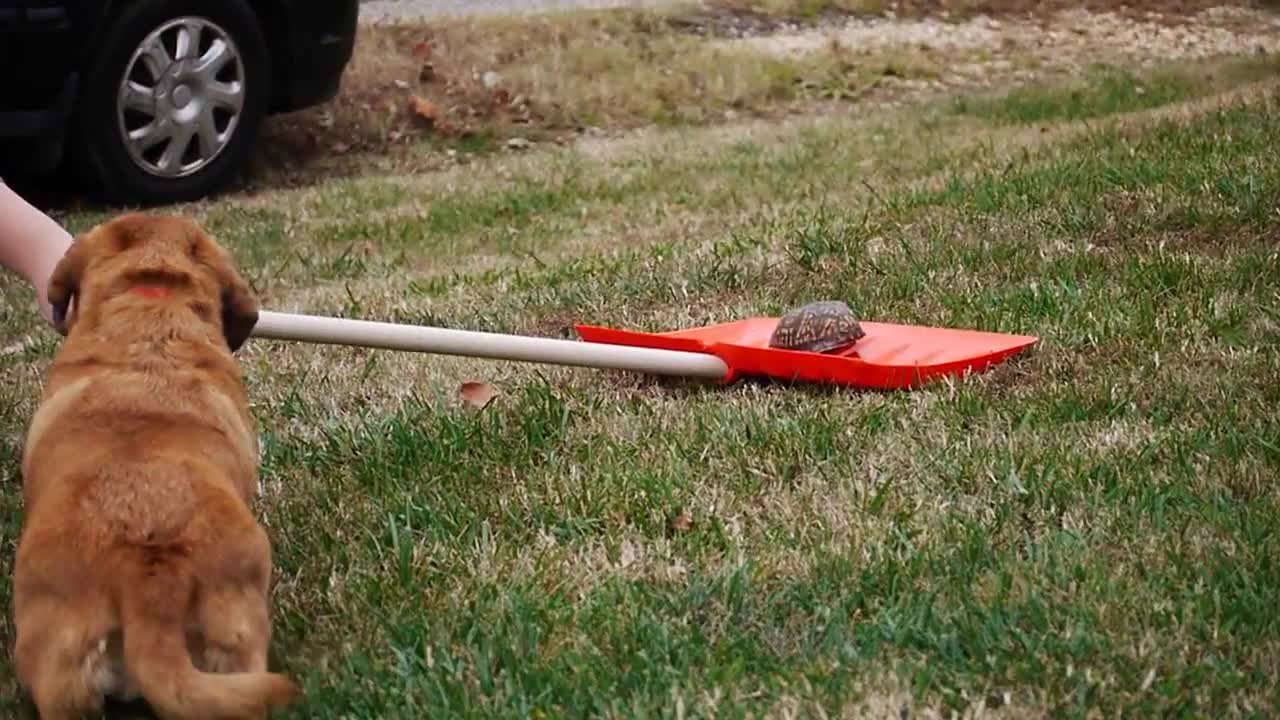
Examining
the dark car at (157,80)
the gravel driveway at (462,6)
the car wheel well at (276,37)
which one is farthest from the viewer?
the gravel driveway at (462,6)

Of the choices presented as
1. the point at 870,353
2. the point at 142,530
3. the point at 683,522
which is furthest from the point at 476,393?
the point at 142,530

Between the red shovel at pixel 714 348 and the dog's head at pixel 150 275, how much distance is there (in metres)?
0.49

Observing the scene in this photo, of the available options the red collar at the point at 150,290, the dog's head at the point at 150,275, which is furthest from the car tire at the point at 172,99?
the red collar at the point at 150,290

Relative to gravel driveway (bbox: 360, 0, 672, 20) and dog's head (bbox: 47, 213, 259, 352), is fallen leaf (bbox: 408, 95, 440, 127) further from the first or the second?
dog's head (bbox: 47, 213, 259, 352)

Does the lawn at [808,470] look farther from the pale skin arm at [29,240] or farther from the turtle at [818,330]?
the pale skin arm at [29,240]

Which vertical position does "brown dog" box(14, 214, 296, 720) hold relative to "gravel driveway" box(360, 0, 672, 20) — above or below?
above

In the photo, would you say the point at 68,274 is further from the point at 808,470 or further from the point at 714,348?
the point at 714,348

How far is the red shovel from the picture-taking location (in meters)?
3.69

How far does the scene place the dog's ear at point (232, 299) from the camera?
3.07m

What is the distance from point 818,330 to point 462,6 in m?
7.33

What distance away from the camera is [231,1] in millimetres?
7184

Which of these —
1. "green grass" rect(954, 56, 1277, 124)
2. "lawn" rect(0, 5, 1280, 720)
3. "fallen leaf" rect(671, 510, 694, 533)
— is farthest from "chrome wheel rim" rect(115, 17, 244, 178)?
"fallen leaf" rect(671, 510, 694, 533)

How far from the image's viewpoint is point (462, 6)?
10898 mm

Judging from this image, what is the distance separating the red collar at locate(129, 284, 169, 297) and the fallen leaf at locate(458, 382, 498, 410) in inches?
50.2
